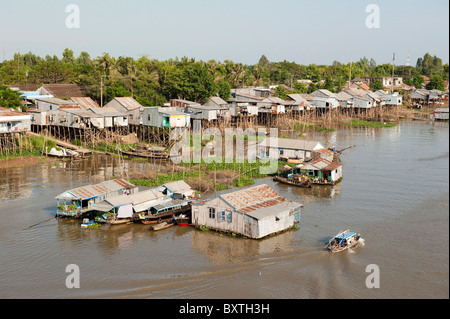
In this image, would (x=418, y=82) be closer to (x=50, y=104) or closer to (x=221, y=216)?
(x=50, y=104)

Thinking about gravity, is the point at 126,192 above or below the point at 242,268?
above

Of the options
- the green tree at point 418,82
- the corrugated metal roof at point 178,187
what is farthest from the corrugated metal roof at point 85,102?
the green tree at point 418,82

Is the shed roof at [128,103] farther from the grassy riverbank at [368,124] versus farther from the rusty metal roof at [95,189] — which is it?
the grassy riverbank at [368,124]

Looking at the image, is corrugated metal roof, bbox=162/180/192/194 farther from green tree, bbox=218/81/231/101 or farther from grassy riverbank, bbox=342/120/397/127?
grassy riverbank, bbox=342/120/397/127

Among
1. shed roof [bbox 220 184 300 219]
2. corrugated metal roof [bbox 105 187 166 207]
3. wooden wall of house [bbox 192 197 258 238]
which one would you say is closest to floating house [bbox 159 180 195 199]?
corrugated metal roof [bbox 105 187 166 207]

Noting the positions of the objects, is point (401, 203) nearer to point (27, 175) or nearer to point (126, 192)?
point (126, 192)

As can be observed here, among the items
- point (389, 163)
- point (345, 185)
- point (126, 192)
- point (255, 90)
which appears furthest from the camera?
point (255, 90)

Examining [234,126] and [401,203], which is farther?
[234,126]

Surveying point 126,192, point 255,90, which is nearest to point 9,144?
point 126,192
